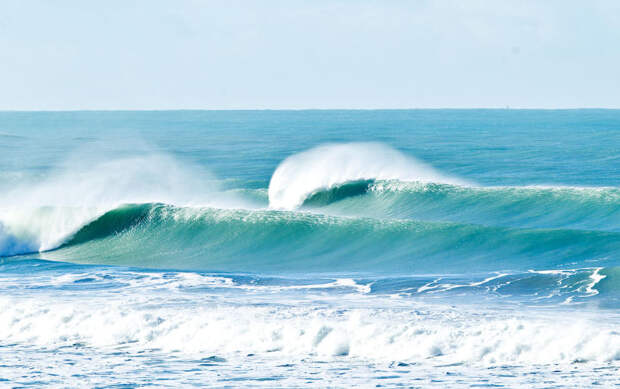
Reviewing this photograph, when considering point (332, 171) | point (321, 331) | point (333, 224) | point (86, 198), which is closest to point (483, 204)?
point (332, 171)

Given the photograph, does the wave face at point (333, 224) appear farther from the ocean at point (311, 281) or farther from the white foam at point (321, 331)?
the white foam at point (321, 331)

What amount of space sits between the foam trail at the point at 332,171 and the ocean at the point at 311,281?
8 centimetres

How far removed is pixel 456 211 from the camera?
25.0 meters

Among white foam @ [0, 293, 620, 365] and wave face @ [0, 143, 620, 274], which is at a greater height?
wave face @ [0, 143, 620, 274]

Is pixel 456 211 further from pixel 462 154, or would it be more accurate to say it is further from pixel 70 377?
pixel 462 154

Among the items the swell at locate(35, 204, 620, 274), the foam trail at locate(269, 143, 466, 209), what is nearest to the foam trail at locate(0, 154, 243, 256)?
the swell at locate(35, 204, 620, 274)

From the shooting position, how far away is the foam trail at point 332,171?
2709 cm

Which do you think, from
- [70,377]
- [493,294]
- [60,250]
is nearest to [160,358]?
[70,377]

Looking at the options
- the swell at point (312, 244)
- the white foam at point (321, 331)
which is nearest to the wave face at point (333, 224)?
the swell at point (312, 244)

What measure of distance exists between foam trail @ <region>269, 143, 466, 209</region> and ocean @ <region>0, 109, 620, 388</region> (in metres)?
0.08

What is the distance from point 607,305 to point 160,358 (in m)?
6.49

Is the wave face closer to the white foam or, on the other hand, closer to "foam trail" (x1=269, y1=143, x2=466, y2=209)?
"foam trail" (x1=269, y1=143, x2=466, y2=209)

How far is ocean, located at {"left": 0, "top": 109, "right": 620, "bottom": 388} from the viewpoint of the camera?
10.8 m

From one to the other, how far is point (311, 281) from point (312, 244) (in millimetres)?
4510
